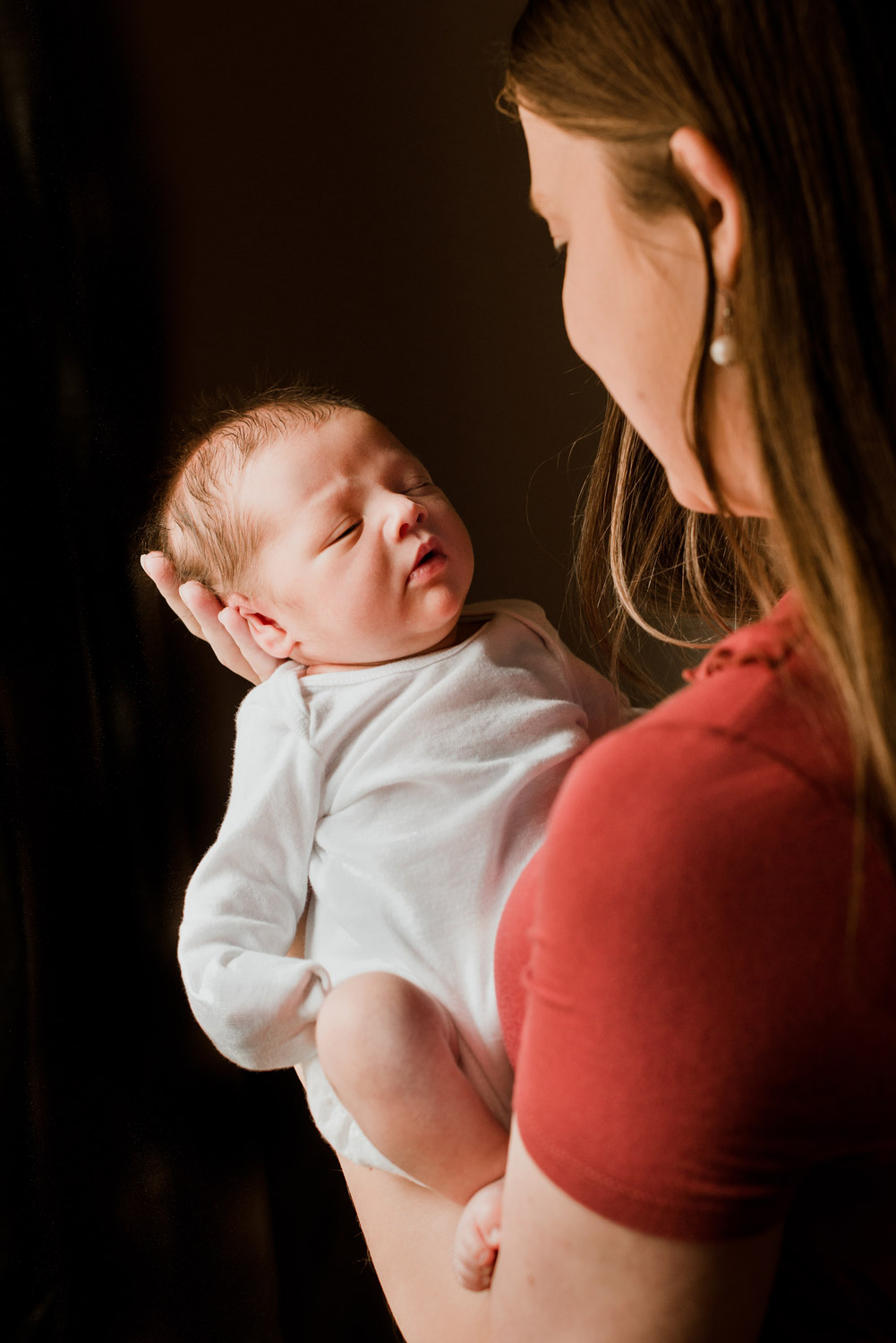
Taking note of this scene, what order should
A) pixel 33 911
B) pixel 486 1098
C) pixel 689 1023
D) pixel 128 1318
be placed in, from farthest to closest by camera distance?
pixel 128 1318 → pixel 33 911 → pixel 486 1098 → pixel 689 1023

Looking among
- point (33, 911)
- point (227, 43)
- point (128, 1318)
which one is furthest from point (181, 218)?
point (128, 1318)

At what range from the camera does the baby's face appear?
1042mm

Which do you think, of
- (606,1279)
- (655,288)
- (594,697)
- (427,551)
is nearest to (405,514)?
(427,551)

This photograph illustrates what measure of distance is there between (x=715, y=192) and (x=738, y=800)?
0.33m

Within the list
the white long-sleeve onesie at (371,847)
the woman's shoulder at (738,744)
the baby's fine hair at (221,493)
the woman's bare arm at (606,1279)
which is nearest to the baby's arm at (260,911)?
the white long-sleeve onesie at (371,847)

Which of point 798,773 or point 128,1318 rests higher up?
point 798,773

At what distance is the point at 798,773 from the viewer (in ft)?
1.70

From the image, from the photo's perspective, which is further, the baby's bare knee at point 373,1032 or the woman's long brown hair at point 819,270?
the baby's bare knee at point 373,1032

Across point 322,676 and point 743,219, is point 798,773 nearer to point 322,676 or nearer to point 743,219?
point 743,219

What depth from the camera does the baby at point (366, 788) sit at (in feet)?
2.79

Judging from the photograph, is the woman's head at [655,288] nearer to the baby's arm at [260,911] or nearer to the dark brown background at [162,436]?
the baby's arm at [260,911]

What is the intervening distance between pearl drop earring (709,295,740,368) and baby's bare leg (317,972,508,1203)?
55 cm

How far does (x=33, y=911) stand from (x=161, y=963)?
25 cm

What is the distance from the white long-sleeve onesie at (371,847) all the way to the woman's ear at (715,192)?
0.53 meters
